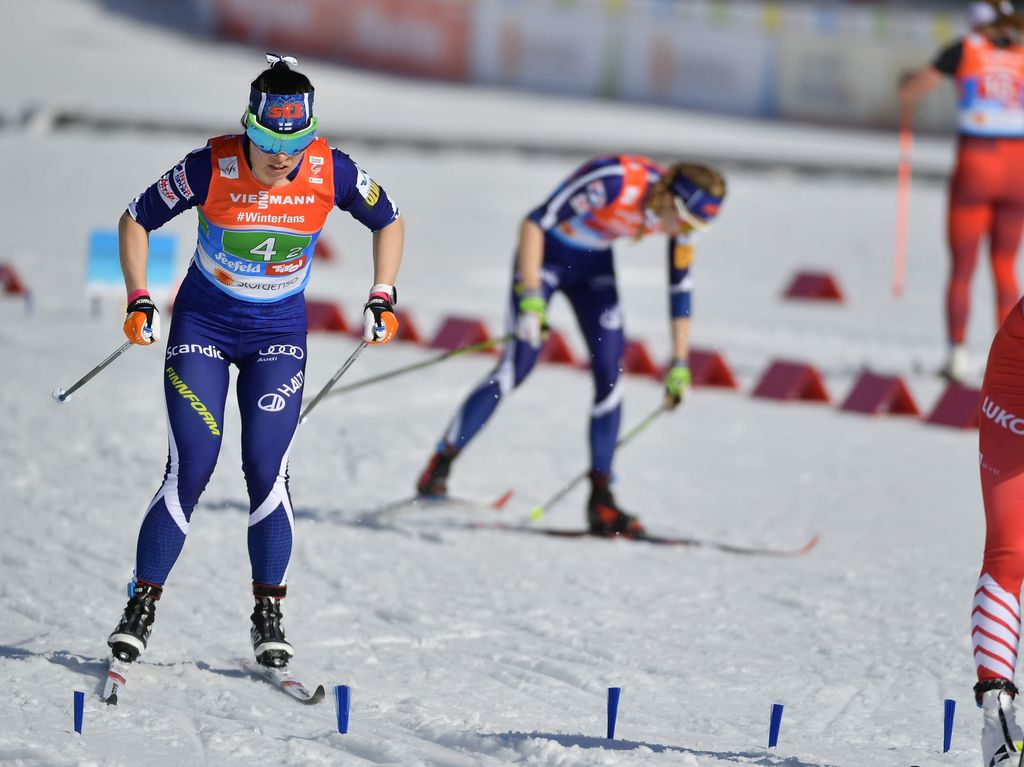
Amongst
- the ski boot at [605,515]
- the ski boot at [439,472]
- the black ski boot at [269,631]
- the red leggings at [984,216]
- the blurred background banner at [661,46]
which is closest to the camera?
the black ski boot at [269,631]

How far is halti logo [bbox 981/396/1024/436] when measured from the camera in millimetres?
4082

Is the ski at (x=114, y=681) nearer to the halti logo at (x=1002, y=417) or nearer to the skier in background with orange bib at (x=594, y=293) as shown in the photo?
the halti logo at (x=1002, y=417)

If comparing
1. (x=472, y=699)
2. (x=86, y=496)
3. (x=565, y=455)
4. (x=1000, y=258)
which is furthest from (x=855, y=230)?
(x=472, y=699)

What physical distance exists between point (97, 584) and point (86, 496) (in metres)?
1.36

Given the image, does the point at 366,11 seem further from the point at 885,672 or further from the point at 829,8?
the point at 885,672

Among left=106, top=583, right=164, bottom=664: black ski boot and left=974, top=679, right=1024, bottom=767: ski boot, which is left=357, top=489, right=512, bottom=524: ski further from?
left=974, top=679, right=1024, bottom=767: ski boot

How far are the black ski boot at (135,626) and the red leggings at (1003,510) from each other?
234cm

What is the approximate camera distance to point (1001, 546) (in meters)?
4.06

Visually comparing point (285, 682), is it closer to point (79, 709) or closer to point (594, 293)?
point (79, 709)

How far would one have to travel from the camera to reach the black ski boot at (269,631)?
16.1ft

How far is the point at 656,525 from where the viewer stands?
24.8 feet

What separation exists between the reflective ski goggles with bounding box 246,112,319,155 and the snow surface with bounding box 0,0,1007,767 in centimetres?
158

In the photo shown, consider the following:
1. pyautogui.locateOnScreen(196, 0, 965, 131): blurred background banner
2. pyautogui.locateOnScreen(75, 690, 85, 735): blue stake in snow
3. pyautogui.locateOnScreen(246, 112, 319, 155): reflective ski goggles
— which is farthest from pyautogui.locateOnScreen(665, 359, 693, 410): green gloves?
pyautogui.locateOnScreen(196, 0, 965, 131): blurred background banner

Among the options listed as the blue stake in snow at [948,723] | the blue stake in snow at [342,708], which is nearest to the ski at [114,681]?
the blue stake in snow at [342,708]
